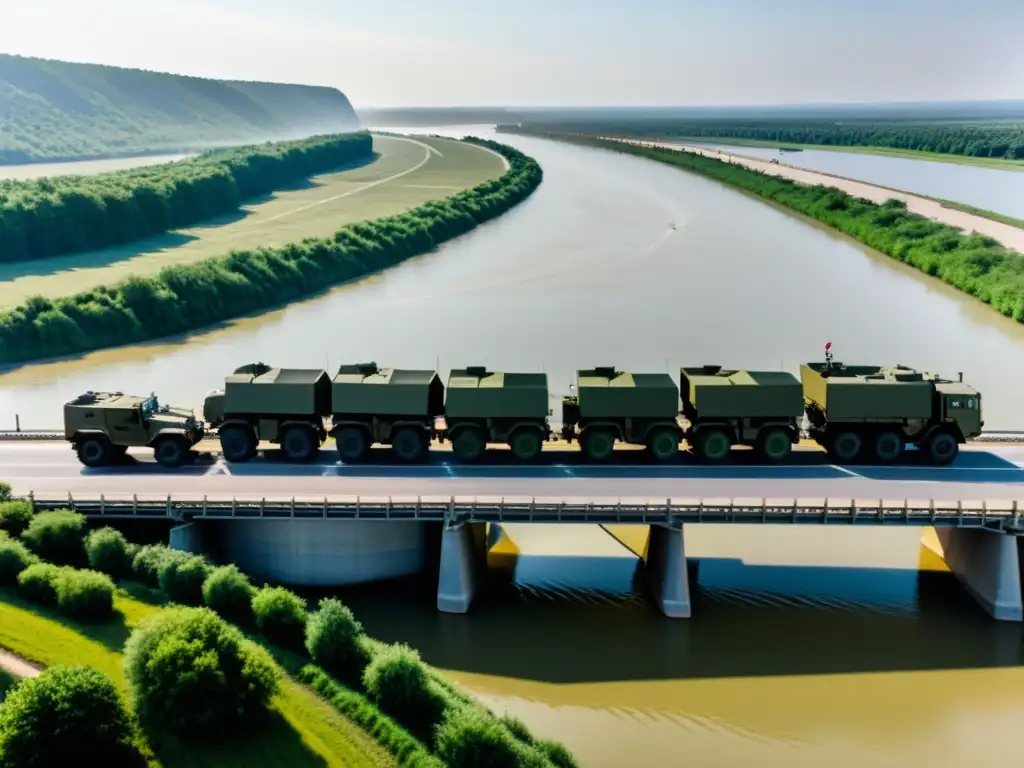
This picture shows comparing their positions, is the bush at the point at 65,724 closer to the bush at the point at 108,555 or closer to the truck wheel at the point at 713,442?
the bush at the point at 108,555

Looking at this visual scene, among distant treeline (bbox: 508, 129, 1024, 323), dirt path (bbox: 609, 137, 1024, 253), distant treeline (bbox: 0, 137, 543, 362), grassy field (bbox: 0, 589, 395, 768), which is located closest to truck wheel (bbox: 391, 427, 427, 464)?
grassy field (bbox: 0, 589, 395, 768)

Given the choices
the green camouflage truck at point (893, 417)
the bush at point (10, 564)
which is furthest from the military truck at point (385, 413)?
the green camouflage truck at point (893, 417)

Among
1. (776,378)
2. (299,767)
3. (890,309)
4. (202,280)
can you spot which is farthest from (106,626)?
(890,309)

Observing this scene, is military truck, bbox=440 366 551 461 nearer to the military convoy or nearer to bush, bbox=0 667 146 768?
the military convoy

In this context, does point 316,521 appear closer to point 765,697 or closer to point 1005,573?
point 765,697

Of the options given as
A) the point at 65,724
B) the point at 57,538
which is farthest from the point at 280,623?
the point at 57,538

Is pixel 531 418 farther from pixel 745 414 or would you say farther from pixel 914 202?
pixel 914 202
